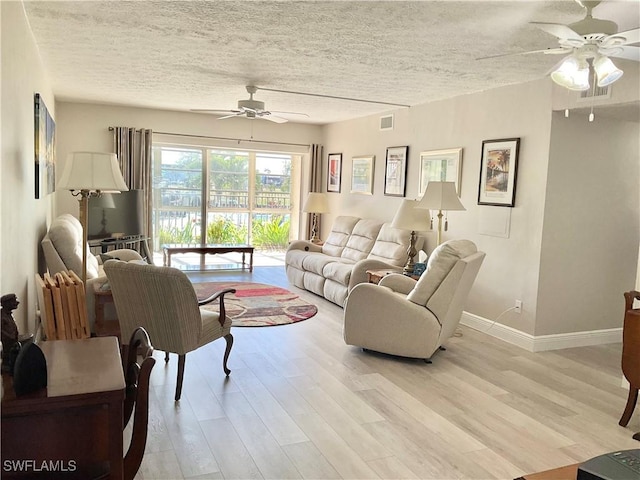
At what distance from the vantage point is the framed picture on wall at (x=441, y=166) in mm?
5562

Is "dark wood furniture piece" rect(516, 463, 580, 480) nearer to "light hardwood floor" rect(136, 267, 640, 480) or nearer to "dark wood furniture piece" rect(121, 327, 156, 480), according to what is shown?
"light hardwood floor" rect(136, 267, 640, 480)

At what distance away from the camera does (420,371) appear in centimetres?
398

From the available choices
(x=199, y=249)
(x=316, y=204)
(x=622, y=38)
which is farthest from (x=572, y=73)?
(x=199, y=249)

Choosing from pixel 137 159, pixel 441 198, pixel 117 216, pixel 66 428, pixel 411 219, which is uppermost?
pixel 137 159

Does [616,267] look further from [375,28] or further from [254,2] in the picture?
[254,2]

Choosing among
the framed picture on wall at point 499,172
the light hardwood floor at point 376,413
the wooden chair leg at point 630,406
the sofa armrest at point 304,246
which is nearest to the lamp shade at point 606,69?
the wooden chair leg at point 630,406

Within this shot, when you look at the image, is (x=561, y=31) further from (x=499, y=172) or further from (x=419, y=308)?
(x=499, y=172)

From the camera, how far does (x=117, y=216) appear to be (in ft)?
22.9

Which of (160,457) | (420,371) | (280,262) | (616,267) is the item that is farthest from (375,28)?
(280,262)

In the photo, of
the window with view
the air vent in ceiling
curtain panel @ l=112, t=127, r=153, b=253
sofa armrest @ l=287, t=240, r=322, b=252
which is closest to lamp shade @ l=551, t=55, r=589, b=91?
the air vent in ceiling

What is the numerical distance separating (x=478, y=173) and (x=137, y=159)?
4931 mm

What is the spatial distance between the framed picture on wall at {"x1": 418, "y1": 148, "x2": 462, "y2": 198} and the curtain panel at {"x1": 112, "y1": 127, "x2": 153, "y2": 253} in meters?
4.06

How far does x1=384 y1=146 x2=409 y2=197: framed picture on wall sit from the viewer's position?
21.5 ft

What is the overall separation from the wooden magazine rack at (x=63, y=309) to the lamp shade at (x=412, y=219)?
3.17 metres
